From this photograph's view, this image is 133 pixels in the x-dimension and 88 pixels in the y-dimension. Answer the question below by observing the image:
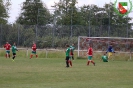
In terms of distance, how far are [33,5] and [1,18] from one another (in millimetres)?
7421

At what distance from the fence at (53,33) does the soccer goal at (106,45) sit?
10.4ft

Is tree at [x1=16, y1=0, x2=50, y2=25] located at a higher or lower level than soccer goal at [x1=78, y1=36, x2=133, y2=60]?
higher

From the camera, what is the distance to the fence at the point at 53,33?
5591 cm

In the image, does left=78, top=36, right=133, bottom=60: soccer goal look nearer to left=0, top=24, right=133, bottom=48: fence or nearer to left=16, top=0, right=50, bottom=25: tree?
left=0, top=24, right=133, bottom=48: fence

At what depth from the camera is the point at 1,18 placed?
83.9m

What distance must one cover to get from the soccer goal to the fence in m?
3.18

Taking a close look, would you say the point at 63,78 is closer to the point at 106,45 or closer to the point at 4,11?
the point at 106,45

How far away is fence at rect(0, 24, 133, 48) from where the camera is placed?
183 ft

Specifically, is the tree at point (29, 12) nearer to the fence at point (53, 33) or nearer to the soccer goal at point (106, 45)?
the fence at point (53, 33)

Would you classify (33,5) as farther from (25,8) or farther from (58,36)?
(58,36)

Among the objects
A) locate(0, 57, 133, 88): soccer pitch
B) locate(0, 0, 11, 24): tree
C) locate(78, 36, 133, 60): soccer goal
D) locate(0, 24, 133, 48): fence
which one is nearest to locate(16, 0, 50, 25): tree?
locate(0, 0, 11, 24): tree

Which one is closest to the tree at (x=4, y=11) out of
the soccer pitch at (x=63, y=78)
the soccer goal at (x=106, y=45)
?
the soccer goal at (x=106, y=45)

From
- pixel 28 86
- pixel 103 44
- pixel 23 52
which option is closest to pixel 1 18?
pixel 23 52

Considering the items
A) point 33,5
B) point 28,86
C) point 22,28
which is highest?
point 33,5
